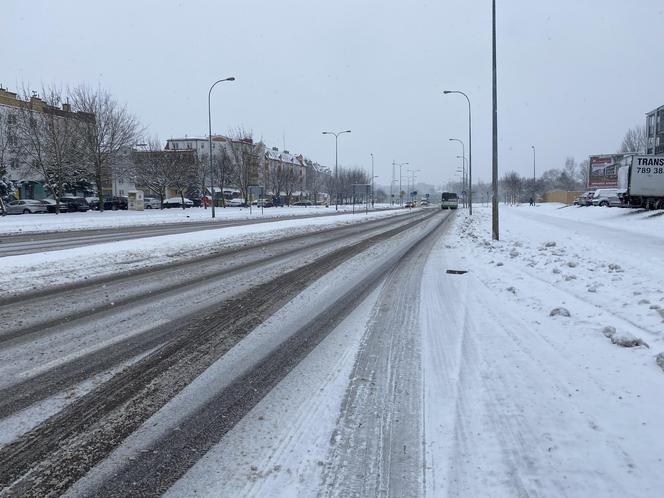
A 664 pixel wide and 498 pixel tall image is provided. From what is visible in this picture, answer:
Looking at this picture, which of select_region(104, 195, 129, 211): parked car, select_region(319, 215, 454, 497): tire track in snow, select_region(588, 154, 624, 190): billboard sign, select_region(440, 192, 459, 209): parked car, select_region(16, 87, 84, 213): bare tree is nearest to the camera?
select_region(319, 215, 454, 497): tire track in snow

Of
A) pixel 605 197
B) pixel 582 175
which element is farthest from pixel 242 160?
pixel 582 175

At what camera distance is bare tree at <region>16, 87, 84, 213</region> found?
45844mm

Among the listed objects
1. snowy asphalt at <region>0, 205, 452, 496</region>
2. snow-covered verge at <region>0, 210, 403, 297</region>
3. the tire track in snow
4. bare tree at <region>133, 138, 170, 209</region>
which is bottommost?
the tire track in snow

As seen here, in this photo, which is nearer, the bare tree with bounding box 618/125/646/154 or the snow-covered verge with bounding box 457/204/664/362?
the snow-covered verge with bounding box 457/204/664/362

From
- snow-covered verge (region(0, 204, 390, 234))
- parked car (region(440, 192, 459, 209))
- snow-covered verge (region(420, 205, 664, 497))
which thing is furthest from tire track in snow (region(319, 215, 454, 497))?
parked car (region(440, 192, 459, 209))

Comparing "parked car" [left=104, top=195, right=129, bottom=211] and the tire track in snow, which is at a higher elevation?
"parked car" [left=104, top=195, right=129, bottom=211]

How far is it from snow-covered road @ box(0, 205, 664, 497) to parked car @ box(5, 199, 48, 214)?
4728 centimetres

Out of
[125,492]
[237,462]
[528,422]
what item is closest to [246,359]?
[237,462]

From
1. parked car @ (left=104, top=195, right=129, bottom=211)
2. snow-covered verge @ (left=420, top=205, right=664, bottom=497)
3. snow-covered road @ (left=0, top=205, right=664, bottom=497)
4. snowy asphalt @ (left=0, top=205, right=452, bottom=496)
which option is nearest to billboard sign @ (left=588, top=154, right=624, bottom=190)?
parked car @ (left=104, top=195, right=129, bottom=211)

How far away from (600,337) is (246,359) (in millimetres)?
4184

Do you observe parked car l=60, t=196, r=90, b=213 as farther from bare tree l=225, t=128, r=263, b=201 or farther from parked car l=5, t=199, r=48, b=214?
bare tree l=225, t=128, r=263, b=201

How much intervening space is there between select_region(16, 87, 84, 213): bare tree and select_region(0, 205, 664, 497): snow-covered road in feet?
151

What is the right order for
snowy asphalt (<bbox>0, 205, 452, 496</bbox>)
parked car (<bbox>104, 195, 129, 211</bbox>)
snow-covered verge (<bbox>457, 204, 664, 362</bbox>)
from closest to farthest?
snowy asphalt (<bbox>0, 205, 452, 496</bbox>)
snow-covered verge (<bbox>457, 204, 664, 362</bbox>)
parked car (<bbox>104, 195, 129, 211</bbox>)

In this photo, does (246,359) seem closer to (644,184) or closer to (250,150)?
(644,184)
